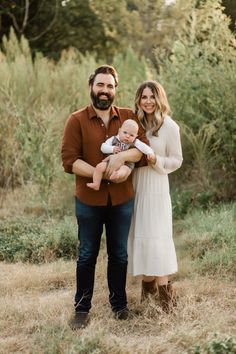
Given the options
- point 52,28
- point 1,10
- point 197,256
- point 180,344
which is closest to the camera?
point 180,344

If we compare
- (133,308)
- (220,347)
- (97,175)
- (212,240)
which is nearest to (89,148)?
(97,175)

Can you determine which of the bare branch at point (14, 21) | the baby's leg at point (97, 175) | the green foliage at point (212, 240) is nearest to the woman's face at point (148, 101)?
the baby's leg at point (97, 175)

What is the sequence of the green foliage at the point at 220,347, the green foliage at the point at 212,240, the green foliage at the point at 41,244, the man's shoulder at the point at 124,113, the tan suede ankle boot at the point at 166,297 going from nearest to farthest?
1. the green foliage at the point at 220,347
2. the man's shoulder at the point at 124,113
3. the tan suede ankle boot at the point at 166,297
4. the green foliage at the point at 212,240
5. the green foliage at the point at 41,244

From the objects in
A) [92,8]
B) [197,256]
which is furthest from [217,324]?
[92,8]

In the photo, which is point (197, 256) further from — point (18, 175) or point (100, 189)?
point (18, 175)

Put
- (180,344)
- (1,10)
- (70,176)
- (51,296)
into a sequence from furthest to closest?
1. (1,10)
2. (70,176)
3. (51,296)
4. (180,344)

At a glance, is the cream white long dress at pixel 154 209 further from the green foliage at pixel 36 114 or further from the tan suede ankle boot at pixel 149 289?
the green foliage at pixel 36 114

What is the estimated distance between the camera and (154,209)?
15.5ft

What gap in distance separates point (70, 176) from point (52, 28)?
13.8 metres

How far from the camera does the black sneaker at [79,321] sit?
4527mm

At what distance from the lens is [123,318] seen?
475 centimetres

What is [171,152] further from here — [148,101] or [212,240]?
[212,240]

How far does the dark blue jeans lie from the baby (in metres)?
0.28

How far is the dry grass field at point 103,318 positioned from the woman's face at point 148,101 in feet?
4.67
